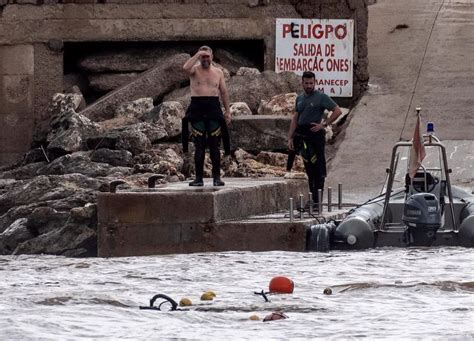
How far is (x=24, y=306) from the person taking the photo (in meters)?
13.8

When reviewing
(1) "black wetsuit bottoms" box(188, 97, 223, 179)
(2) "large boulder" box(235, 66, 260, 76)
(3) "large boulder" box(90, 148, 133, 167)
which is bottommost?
(3) "large boulder" box(90, 148, 133, 167)

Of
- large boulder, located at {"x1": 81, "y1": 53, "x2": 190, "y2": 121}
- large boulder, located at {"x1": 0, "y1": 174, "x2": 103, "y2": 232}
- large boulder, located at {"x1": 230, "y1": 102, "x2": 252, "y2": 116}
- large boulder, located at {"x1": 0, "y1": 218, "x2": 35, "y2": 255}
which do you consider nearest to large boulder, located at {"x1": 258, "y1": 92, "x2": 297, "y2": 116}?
large boulder, located at {"x1": 230, "y1": 102, "x2": 252, "y2": 116}

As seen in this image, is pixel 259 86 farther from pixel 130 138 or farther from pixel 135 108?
pixel 130 138

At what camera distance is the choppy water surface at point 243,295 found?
41.6 ft

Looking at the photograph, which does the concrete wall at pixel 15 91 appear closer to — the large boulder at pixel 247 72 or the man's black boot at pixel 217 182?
the large boulder at pixel 247 72

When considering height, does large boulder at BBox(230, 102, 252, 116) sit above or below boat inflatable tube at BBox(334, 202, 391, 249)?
above

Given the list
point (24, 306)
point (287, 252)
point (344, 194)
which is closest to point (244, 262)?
point (287, 252)

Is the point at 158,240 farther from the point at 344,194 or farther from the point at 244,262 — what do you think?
the point at 344,194

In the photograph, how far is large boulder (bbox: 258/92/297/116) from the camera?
24844mm

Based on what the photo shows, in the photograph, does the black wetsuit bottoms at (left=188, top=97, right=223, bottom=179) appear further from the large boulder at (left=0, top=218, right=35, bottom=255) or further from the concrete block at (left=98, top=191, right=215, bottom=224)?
the large boulder at (left=0, top=218, right=35, bottom=255)

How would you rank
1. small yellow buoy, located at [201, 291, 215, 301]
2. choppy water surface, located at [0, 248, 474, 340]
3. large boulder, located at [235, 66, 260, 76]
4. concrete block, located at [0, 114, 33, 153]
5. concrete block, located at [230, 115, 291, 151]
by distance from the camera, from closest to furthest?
1. choppy water surface, located at [0, 248, 474, 340]
2. small yellow buoy, located at [201, 291, 215, 301]
3. concrete block, located at [230, 115, 291, 151]
4. large boulder, located at [235, 66, 260, 76]
5. concrete block, located at [0, 114, 33, 153]

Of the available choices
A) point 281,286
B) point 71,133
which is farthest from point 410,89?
point 281,286

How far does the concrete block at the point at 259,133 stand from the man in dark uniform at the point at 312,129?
4.51 meters

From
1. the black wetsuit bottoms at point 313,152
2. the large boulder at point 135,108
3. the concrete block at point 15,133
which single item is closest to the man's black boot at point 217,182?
the black wetsuit bottoms at point 313,152
